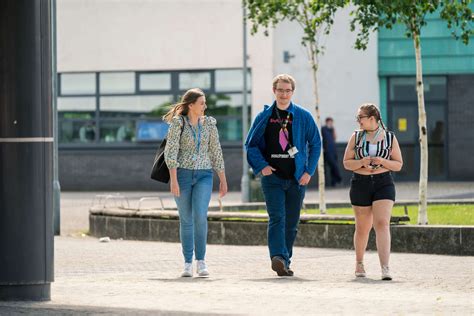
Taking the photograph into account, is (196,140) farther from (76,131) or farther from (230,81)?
(76,131)

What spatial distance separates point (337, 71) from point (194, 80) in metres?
3.81

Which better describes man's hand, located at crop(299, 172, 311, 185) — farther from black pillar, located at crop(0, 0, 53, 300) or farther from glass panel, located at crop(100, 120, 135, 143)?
glass panel, located at crop(100, 120, 135, 143)

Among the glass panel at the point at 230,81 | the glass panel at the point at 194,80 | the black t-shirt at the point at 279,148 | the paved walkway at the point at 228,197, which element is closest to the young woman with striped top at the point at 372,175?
the black t-shirt at the point at 279,148

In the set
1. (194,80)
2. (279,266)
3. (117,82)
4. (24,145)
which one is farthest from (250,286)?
(117,82)

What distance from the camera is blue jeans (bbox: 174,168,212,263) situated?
12984 mm

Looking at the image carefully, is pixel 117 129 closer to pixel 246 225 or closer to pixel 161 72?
pixel 161 72

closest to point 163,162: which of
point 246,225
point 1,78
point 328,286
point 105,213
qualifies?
point 328,286

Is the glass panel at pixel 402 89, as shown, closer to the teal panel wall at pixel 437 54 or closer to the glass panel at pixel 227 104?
the teal panel wall at pixel 437 54

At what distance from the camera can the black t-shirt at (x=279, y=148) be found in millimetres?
12922

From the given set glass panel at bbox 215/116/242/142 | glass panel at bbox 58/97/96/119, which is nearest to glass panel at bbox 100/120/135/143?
glass panel at bbox 58/97/96/119

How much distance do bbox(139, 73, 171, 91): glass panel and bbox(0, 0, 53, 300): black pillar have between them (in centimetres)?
2775

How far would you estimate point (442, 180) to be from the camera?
36906mm

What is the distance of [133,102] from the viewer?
126ft

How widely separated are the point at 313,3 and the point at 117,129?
20623mm
